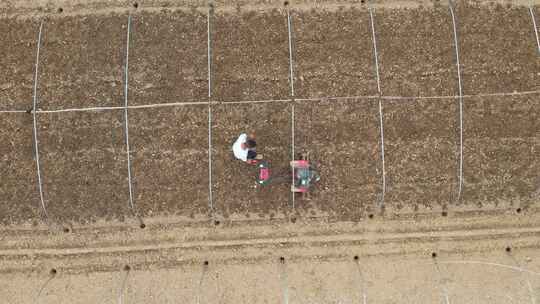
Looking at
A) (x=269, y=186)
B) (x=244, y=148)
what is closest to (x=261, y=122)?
(x=244, y=148)

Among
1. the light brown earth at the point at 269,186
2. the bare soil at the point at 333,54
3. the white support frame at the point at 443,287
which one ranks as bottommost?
the white support frame at the point at 443,287

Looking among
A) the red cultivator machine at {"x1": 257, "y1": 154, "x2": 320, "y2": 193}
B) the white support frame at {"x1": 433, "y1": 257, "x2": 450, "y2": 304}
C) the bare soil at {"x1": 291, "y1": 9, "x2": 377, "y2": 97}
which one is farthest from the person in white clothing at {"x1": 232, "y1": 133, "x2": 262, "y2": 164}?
the white support frame at {"x1": 433, "y1": 257, "x2": 450, "y2": 304}

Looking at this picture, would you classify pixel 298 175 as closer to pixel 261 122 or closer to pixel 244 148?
pixel 244 148

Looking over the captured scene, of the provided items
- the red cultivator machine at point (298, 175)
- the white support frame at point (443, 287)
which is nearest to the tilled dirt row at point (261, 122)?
the red cultivator machine at point (298, 175)

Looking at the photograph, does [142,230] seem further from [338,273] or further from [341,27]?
[341,27]

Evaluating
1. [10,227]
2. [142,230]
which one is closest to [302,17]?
[142,230]

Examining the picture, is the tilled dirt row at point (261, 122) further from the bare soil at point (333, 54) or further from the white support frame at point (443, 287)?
the white support frame at point (443, 287)
